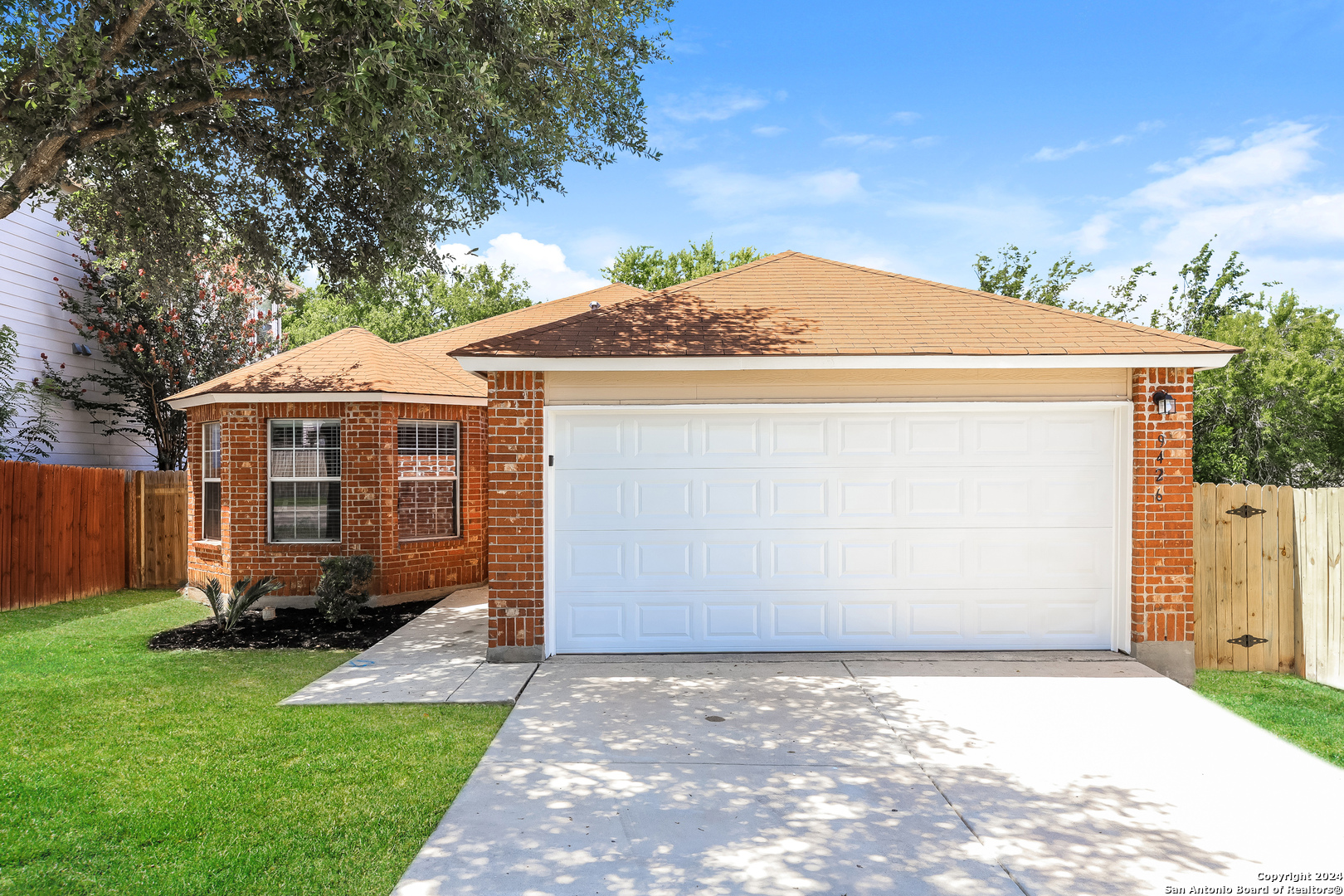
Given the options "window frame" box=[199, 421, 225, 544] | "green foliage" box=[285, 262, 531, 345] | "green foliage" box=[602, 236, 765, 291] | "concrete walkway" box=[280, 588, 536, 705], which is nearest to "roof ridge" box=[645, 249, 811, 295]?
"concrete walkway" box=[280, 588, 536, 705]

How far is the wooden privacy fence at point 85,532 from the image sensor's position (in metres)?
10.5

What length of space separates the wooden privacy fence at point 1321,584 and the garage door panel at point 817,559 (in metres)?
1.93

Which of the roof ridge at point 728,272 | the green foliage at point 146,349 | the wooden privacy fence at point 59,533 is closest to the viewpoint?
the roof ridge at point 728,272

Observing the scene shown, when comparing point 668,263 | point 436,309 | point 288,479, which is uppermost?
point 668,263

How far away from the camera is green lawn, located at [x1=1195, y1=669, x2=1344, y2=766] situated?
568 cm

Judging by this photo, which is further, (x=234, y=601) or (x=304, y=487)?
(x=304, y=487)

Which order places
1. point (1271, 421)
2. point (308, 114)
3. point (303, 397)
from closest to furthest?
point (308, 114) < point (303, 397) < point (1271, 421)

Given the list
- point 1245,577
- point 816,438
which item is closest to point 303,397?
point 816,438

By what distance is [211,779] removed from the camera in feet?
15.7

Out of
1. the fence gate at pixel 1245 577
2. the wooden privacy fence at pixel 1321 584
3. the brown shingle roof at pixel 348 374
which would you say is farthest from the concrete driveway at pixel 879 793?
the brown shingle roof at pixel 348 374

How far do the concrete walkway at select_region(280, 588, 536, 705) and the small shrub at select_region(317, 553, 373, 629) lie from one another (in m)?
0.99

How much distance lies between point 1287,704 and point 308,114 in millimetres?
10660

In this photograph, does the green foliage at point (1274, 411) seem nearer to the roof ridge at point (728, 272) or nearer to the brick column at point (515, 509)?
the roof ridge at point (728, 272)

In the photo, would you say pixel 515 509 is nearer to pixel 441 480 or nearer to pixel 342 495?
pixel 342 495
